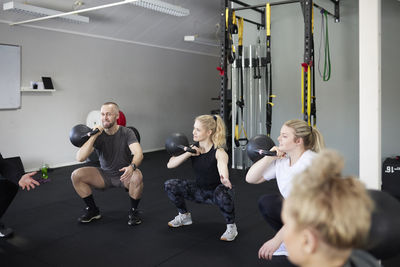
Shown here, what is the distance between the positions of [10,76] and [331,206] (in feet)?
17.4

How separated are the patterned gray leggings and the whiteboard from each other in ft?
11.2

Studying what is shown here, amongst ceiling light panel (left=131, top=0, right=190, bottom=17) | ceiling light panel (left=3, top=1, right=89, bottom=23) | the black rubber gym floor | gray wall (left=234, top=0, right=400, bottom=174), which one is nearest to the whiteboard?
ceiling light panel (left=3, top=1, right=89, bottom=23)

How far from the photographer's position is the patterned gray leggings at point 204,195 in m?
2.62

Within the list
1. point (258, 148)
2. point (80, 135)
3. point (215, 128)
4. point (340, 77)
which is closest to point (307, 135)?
point (258, 148)

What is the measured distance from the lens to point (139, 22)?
639 centimetres

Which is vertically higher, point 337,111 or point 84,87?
point 84,87

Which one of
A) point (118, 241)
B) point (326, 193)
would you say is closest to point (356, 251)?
point (326, 193)

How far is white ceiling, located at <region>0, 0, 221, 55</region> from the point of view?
528 centimetres

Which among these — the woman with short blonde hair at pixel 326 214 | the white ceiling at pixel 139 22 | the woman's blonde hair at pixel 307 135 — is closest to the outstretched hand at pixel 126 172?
the woman's blonde hair at pixel 307 135

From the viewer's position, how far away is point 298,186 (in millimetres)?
816

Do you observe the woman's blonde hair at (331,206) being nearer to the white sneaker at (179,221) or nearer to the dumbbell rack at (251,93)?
the white sneaker at (179,221)

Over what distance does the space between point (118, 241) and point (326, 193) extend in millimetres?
2176

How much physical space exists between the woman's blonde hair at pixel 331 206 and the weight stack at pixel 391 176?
3.35m

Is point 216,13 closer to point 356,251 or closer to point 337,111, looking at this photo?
point 337,111
